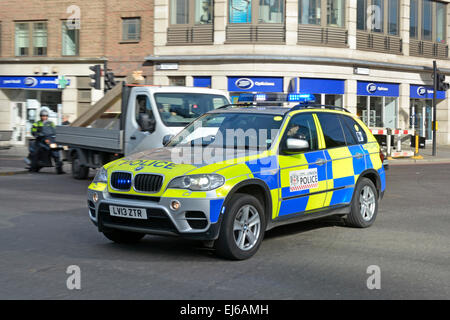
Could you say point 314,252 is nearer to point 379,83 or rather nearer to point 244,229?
point 244,229

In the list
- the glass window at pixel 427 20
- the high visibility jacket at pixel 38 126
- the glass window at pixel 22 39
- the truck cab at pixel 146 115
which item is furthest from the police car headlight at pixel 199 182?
the glass window at pixel 427 20

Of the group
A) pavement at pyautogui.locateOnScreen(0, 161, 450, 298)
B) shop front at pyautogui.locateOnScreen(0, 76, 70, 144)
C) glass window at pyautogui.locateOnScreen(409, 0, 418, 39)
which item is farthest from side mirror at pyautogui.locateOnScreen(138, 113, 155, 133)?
glass window at pyautogui.locateOnScreen(409, 0, 418, 39)

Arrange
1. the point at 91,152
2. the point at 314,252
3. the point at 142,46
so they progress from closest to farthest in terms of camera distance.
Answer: the point at 314,252
the point at 91,152
the point at 142,46

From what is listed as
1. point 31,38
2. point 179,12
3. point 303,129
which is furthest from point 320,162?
point 31,38

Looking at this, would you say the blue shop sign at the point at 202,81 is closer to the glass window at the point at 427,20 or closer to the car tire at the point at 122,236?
the glass window at the point at 427,20

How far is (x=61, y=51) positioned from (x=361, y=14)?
15253 millimetres

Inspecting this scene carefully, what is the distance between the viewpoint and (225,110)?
7.84 metres

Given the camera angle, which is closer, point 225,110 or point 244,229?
point 244,229

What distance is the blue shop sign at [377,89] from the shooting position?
30.2m

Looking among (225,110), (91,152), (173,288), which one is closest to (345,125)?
(225,110)

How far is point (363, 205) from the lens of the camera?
28.1 ft

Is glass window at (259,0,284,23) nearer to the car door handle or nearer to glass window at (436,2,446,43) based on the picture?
glass window at (436,2,446,43)

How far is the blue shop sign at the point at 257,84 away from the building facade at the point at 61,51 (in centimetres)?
451
